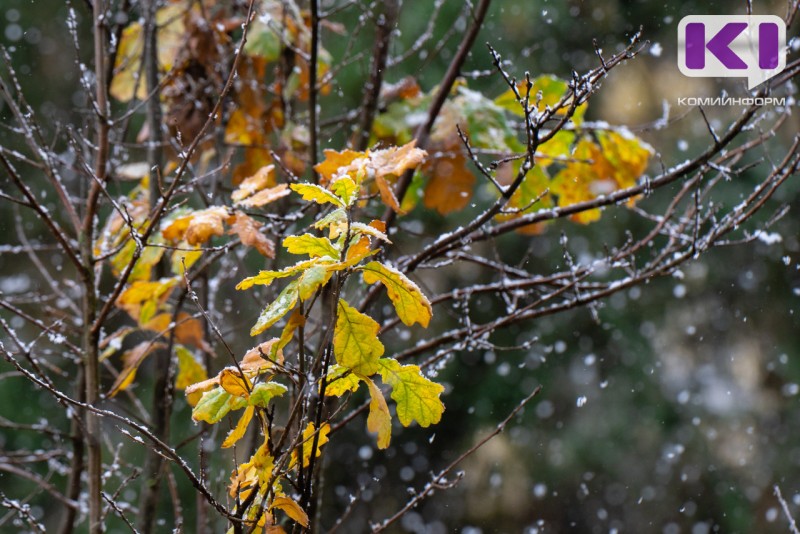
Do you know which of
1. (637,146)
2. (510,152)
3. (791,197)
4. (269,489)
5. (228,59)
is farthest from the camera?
(791,197)

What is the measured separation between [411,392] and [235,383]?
32 centimetres

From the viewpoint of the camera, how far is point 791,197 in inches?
244

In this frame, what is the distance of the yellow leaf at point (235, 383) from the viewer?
4.01 feet

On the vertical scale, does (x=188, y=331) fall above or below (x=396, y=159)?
below

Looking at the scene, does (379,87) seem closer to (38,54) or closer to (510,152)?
(510,152)

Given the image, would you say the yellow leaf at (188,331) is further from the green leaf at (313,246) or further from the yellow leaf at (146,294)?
the green leaf at (313,246)

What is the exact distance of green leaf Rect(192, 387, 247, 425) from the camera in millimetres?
1251

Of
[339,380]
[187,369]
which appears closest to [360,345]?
[339,380]

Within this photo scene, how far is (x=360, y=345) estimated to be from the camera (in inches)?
49.0

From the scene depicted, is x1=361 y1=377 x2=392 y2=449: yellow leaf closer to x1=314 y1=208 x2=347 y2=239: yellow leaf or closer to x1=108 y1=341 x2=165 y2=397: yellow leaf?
x1=314 y1=208 x2=347 y2=239: yellow leaf

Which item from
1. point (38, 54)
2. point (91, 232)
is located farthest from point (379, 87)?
point (38, 54)

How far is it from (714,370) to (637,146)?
18.0 ft

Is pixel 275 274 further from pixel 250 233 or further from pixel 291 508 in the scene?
pixel 250 233

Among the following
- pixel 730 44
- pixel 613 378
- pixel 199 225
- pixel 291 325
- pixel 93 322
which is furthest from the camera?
pixel 613 378
